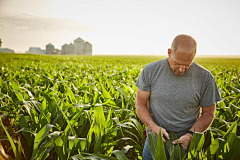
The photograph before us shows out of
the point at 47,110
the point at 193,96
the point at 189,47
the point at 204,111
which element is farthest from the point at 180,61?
the point at 47,110

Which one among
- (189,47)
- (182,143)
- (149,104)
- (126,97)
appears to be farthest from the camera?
(126,97)

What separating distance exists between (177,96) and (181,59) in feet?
1.47

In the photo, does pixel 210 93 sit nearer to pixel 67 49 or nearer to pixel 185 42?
pixel 185 42

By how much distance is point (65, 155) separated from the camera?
1.57 m

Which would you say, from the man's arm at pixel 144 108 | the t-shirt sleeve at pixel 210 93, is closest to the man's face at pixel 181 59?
the t-shirt sleeve at pixel 210 93

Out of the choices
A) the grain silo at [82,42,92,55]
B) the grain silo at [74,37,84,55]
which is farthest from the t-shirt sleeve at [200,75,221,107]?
the grain silo at [82,42,92,55]

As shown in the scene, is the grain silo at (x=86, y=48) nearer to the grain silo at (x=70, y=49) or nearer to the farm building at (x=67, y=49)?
the grain silo at (x=70, y=49)

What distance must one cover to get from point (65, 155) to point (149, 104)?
3.64 feet

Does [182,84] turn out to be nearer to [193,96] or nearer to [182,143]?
[193,96]

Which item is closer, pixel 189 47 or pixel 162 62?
pixel 189 47

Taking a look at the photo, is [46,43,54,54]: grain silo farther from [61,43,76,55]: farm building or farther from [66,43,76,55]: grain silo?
[66,43,76,55]: grain silo

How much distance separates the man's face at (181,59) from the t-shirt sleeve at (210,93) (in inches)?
12.2

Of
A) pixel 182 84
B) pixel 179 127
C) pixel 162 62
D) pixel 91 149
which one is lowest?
pixel 91 149

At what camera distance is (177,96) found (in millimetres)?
1791
